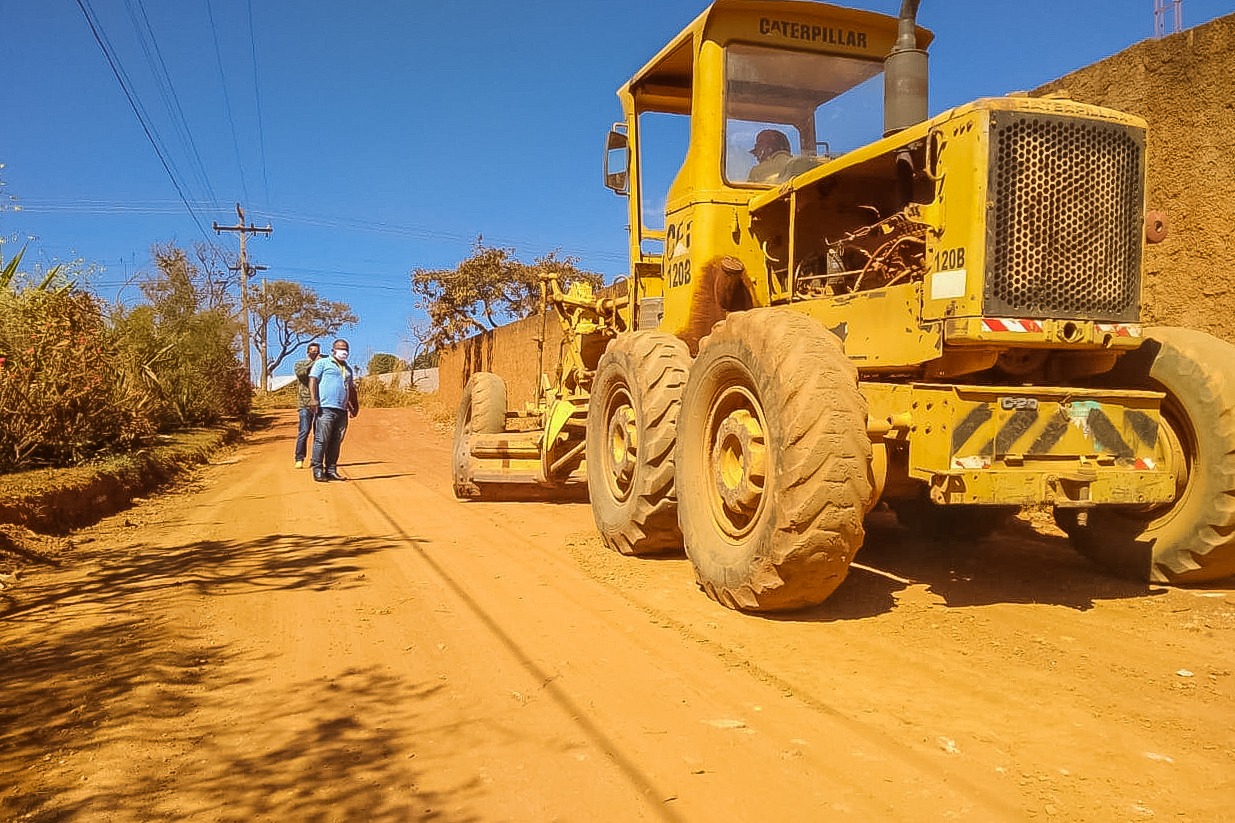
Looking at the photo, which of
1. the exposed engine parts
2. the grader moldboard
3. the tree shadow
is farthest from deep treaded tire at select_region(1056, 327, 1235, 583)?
the tree shadow

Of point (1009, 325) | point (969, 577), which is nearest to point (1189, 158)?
point (1009, 325)

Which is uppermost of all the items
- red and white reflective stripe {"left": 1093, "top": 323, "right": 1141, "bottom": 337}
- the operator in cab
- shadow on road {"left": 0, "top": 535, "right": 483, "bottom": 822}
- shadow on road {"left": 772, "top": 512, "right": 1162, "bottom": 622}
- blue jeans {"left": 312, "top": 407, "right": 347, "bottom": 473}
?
the operator in cab

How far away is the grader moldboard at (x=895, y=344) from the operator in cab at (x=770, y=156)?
0.8 inches

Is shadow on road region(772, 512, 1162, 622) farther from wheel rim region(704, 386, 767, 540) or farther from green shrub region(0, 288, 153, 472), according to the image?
green shrub region(0, 288, 153, 472)

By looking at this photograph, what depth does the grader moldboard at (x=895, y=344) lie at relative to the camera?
3.96 meters

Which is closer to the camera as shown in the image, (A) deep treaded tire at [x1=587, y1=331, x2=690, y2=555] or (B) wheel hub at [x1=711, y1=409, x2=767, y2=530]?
(B) wheel hub at [x1=711, y1=409, x2=767, y2=530]

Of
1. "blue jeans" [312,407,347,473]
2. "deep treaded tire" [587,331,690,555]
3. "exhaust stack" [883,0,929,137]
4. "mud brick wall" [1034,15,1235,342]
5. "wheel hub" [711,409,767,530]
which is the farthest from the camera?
"blue jeans" [312,407,347,473]

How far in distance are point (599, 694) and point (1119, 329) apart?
310 cm

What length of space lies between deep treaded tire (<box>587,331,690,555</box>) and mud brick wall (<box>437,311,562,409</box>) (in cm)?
755

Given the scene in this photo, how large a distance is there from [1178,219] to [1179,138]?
0.62m

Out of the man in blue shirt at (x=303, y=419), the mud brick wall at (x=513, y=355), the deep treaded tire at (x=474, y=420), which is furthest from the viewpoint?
the mud brick wall at (x=513, y=355)

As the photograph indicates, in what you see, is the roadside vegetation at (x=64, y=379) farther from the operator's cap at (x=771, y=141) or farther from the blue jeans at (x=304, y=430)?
the operator's cap at (x=771, y=141)

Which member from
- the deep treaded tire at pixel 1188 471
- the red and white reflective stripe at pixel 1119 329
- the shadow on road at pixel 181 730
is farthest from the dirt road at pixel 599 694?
the red and white reflective stripe at pixel 1119 329

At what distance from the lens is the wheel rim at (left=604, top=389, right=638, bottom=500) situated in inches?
235
